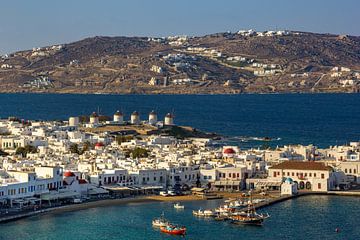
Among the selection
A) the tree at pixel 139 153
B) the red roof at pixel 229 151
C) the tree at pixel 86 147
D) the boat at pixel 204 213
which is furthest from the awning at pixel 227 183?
the tree at pixel 86 147

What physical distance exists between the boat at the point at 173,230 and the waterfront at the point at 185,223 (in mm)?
280

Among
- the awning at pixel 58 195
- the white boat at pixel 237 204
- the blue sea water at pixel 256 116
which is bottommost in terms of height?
the white boat at pixel 237 204

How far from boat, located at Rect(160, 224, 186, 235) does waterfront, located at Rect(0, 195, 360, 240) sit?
11.0 inches

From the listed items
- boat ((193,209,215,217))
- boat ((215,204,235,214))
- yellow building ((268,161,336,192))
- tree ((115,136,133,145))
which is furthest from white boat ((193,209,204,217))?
tree ((115,136,133,145))

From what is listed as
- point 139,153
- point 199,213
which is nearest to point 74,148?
point 139,153

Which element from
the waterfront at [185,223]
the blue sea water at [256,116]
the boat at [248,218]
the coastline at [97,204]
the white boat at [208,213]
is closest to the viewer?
the waterfront at [185,223]

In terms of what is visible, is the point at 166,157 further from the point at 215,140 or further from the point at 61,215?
the point at 215,140

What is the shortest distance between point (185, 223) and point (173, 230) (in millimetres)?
1924

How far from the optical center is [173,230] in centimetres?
3184

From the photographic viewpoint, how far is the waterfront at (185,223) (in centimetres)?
3170

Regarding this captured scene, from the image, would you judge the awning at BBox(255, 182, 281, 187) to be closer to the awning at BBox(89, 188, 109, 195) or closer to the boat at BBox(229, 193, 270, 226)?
the boat at BBox(229, 193, 270, 226)

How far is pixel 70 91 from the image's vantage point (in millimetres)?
184375

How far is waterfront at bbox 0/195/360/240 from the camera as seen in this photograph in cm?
3170

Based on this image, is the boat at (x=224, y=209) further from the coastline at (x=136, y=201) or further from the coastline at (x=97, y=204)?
the coastline at (x=97, y=204)
